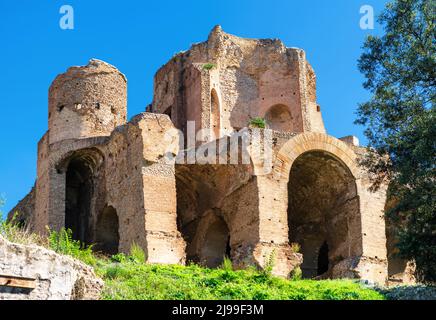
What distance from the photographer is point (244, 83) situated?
36.2 m

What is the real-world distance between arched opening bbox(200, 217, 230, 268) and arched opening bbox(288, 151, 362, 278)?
2604 millimetres

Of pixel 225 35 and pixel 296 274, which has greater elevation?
pixel 225 35

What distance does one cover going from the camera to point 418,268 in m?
21.0

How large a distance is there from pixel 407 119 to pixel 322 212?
8729mm

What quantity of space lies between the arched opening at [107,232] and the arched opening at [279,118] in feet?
25.4

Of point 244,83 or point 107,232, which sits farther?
point 244,83

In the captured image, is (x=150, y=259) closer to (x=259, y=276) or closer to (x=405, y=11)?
(x=259, y=276)

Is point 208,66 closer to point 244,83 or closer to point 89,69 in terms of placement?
point 244,83

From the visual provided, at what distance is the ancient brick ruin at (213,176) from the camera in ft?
87.8

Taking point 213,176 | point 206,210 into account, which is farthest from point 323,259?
point 213,176
